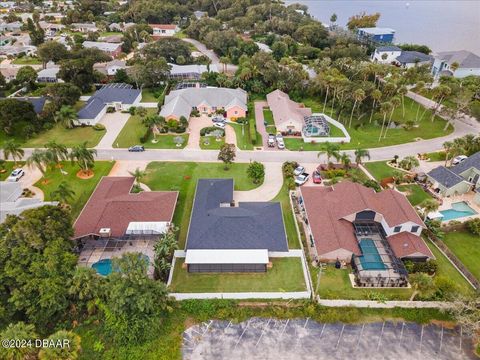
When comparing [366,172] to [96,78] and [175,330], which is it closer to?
[175,330]

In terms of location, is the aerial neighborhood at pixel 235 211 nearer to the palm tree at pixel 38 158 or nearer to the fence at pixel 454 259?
the fence at pixel 454 259

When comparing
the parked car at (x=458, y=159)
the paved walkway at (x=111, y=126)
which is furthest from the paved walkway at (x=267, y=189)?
the parked car at (x=458, y=159)

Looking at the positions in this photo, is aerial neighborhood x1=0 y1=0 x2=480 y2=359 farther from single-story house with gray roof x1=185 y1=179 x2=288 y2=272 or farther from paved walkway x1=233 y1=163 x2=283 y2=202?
paved walkway x1=233 y1=163 x2=283 y2=202

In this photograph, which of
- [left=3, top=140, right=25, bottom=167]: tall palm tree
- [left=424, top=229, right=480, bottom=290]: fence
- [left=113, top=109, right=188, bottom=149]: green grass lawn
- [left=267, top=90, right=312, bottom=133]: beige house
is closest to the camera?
[left=424, top=229, right=480, bottom=290]: fence

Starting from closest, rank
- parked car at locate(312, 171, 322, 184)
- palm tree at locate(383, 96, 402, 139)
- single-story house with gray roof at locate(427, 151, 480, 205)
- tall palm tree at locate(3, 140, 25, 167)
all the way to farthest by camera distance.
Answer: single-story house with gray roof at locate(427, 151, 480, 205) → tall palm tree at locate(3, 140, 25, 167) → parked car at locate(312, 171, 322, 184) → palm tree at locate(383, 96, 402, 139)

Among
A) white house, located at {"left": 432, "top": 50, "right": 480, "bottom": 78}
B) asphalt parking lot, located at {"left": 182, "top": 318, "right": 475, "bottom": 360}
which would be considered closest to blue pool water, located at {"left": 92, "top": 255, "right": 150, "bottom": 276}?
asphalt parking lot, located at {"left": 182, "top": 318, "right": 475, "bottom": 360}
